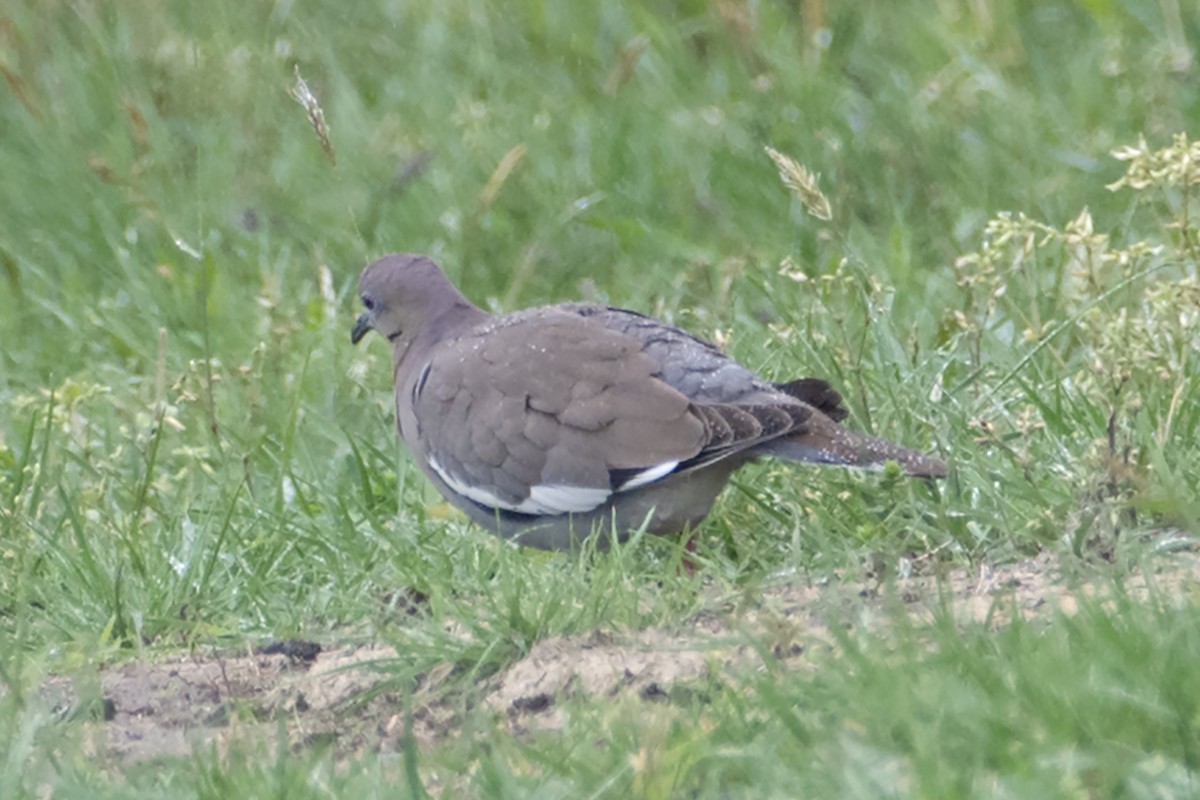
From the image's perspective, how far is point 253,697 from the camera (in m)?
4.30

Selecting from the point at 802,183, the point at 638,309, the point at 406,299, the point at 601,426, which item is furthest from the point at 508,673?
the point at 638,309

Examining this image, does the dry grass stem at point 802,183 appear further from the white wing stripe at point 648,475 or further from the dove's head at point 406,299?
the dove's head at point 406,299

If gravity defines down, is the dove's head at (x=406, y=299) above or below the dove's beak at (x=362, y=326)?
above

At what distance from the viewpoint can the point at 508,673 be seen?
13.6ft

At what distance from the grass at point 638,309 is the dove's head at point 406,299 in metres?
0.18

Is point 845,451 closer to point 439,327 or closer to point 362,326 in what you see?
point 439,327

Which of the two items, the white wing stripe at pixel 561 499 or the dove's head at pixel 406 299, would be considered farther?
the dove's head at pixel 406 299

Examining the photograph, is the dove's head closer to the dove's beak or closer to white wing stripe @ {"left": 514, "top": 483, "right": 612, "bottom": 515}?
the dove's beak

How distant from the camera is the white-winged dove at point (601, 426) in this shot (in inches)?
193

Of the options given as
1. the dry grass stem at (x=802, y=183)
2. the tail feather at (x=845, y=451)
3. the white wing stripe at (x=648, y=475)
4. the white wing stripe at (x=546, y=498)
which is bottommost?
the white wing stripe at (x=546, y=498)

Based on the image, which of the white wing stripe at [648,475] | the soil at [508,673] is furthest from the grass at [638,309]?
the white wing stripe at [648,475]

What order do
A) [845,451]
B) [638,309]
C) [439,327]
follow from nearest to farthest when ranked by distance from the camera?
[845,451] < [439,327] < [638,309]

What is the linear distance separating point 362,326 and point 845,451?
1974 millimetres

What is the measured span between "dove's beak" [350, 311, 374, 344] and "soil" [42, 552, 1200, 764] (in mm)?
1839
